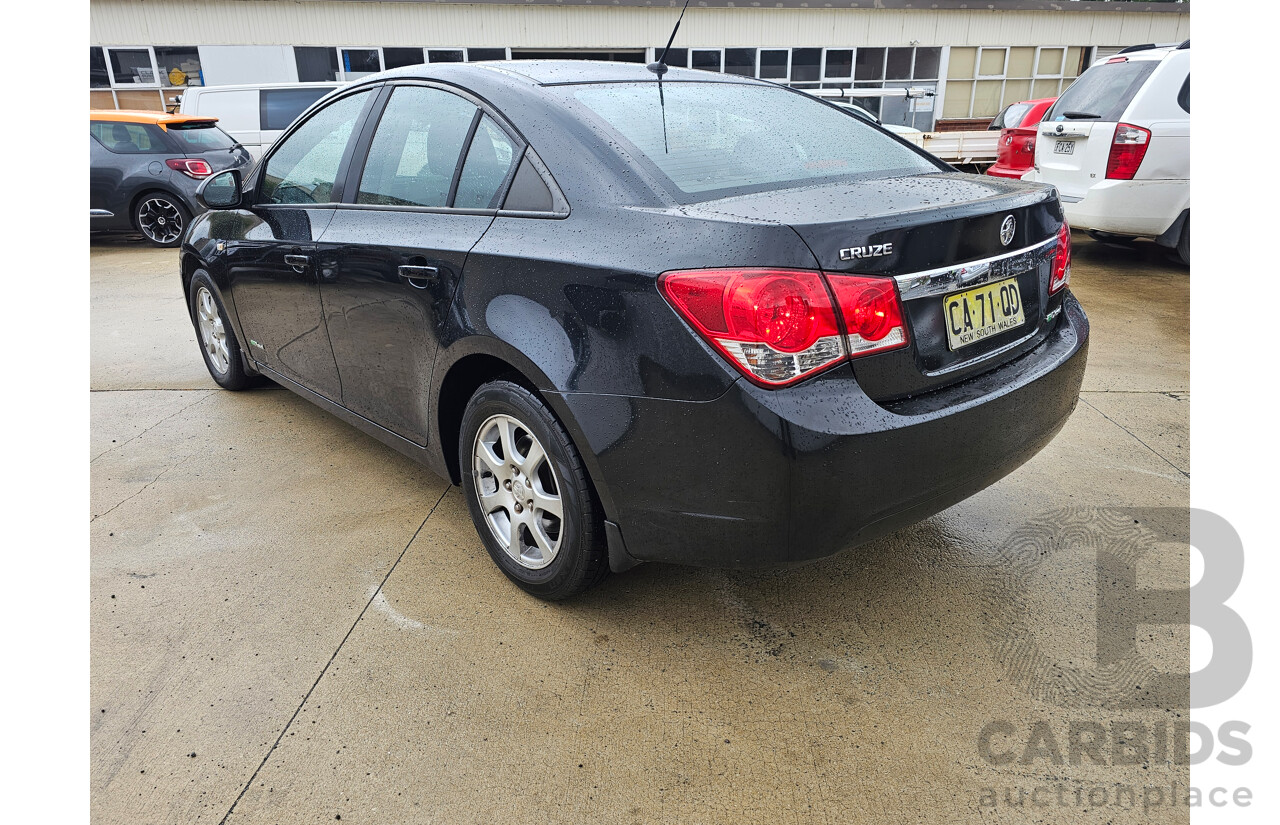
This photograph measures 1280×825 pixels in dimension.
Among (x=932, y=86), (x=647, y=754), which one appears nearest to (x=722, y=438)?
(x=647, y=754)

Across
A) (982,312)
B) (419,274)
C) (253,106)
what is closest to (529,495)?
(419,274)

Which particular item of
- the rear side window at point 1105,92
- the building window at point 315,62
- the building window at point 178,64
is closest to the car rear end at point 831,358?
the rear side window at point 1105,92

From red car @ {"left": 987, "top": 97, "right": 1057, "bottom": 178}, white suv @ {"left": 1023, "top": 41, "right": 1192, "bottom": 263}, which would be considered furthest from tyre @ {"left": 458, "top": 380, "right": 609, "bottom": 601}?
red car @ {"left": 987, "top": 97, "right": 1057, "bottom": 178}

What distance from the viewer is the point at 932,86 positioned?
2277cm

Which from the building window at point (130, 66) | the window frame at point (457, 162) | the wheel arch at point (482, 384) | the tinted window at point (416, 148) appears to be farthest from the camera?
the building window at point (130, 66)

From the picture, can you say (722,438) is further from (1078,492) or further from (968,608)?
(1078,492)

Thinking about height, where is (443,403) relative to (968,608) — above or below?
above

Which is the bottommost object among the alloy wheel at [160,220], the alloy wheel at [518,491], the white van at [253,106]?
the alloy wheel at [518,491]

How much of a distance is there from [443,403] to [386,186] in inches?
32.7

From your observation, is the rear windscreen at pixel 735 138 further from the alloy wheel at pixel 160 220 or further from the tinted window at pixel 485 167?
the alloy wheel at pixel 160 220

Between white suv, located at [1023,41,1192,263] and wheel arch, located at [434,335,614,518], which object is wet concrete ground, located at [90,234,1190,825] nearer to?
wheel arch, located at [434,335,614,518]

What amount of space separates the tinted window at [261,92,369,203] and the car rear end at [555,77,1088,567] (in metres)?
→ 1.27

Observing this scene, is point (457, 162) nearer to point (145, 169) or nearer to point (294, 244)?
point (294, 244)

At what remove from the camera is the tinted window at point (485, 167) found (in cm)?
242
